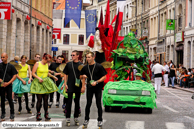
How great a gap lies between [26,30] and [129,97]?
2297 centimetres

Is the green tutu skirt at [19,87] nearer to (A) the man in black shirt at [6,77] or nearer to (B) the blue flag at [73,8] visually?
(A) the man in black shirt at [6,77]

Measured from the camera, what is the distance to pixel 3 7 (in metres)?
20.1

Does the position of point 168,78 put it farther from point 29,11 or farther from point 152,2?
point 152,2

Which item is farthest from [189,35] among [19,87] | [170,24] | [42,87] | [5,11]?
[42,87]

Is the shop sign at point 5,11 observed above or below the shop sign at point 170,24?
below

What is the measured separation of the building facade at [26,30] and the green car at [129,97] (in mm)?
14977

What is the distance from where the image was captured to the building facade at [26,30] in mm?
29125

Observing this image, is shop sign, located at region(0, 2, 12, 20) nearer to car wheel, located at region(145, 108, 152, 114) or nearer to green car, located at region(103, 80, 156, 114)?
green car, located at region(103, 80, 156, 114)

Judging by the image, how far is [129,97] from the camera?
13.3 m

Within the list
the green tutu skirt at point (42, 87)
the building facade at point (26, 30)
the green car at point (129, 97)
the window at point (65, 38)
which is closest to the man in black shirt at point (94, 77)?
the green tutu skirt at point (42, 87)

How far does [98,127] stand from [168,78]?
957 inches

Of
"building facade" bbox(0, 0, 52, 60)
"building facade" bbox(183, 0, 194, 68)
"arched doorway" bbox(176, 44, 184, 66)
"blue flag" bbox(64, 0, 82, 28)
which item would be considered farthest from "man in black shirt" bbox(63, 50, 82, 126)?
"arched doorway" bbox(176, 44, 184, 66)

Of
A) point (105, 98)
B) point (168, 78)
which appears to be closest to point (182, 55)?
point (168, 78)

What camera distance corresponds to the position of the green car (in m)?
13.3
